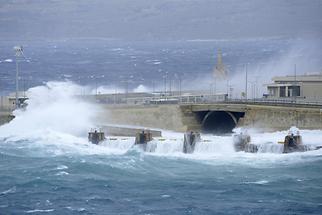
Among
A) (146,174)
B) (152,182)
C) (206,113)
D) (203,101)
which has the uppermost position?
(203,101)

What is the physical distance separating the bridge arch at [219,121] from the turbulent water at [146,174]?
11.9 ft

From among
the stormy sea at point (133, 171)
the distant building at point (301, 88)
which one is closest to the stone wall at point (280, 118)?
the stormy sea at point (133, 171)

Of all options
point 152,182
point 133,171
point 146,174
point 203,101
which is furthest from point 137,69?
point 152,182

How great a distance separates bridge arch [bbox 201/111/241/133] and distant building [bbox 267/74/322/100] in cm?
530

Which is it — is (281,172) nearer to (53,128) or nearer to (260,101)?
(260,101)

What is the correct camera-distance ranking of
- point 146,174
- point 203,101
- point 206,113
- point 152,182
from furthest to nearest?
point 203,101 → point 206,113 → point 146,174 → point 152,182

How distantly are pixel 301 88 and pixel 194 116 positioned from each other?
9.18 meters

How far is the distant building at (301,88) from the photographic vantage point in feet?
277

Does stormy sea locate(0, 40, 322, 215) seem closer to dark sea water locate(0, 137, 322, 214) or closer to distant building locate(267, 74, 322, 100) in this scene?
dark sea water locate(0, 137, 322, 214)

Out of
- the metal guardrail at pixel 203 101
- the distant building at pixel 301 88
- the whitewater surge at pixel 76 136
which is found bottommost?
the whitewater surge at pixel 76 136

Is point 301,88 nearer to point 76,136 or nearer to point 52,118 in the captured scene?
point 76,136

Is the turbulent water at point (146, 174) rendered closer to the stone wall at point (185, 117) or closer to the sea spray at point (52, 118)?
the sea spray at point (52, 118)

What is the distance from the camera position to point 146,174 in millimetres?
63344

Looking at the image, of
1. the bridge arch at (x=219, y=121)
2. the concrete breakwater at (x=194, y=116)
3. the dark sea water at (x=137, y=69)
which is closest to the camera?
the concrete breakwater at (x=194, y=116)
